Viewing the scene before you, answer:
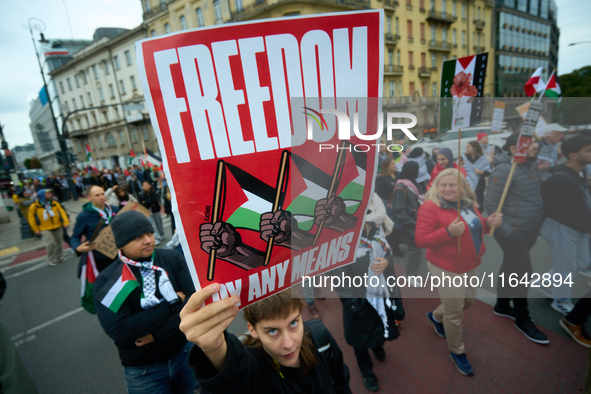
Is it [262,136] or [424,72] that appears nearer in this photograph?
[262,136]

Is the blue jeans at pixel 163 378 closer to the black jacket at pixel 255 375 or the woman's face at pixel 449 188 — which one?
the black jacket at pixel 255 375

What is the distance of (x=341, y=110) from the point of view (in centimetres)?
96

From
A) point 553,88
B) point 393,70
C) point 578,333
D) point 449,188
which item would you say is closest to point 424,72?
point 393,70

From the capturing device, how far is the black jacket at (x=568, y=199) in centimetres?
276

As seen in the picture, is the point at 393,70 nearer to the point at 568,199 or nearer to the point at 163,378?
the point at 568,199

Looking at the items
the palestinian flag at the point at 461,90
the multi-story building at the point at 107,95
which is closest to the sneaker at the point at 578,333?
the palestinian flag at the point at 461,90

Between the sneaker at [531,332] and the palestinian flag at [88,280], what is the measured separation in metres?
4.66

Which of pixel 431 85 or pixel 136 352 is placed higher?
pixel 431 85

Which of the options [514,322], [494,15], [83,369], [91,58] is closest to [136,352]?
[83,369]

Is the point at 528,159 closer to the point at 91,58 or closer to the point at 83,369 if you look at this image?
the point at 83,369

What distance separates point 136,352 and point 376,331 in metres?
A: 1.92

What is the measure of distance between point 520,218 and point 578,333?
1246mm

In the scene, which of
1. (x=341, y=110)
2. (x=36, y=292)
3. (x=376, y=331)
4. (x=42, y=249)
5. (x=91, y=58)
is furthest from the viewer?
(x=91, y=58)

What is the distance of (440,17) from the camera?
100 feet
